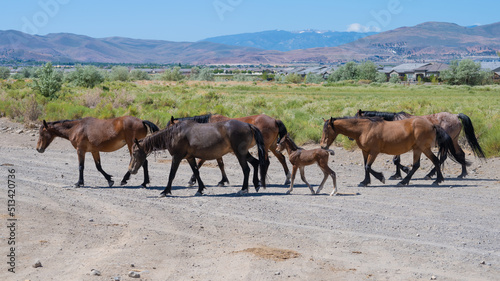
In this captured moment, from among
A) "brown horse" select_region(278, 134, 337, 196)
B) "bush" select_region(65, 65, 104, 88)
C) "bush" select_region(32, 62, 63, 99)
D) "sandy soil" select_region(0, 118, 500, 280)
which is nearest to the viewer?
"sandy soil" select_region(0, 118, 500, 280)

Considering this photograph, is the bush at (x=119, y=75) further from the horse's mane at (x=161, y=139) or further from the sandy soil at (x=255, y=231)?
the horse's mane at (x=161, y=139)

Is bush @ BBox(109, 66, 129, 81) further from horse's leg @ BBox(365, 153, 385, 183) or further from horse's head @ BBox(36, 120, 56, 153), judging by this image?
horse's leg @ BBox(365, 153, 385, 183)

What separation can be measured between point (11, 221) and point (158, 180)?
5.70m

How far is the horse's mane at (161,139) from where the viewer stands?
1319 centimetres

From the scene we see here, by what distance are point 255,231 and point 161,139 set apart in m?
4.34

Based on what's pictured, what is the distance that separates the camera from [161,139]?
13352 millimetres

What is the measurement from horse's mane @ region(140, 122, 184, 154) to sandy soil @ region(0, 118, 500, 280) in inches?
43.9

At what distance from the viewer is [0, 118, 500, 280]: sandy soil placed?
779cm

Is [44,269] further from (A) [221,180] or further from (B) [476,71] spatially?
(B) [476,71]

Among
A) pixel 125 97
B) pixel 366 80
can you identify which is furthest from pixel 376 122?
pixel 366 80

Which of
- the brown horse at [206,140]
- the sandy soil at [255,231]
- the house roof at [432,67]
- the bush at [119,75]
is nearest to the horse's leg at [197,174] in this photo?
the brown horse at [206,140]

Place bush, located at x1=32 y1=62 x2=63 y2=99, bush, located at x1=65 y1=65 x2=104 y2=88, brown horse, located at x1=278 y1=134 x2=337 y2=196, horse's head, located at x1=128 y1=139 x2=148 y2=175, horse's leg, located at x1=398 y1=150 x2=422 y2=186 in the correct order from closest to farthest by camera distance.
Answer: brown horse, located at x1=278 y1=134 x2=337 y2=196 → horse's head, located at x1=128 y1=139 x2=148 y2=175 → horse's leg, located at x1=398 y1=150 x2=422 y2=186 → bush, located at x1=32 y1=62 x2=63 y2=99 → bush, located at x1=65 y1=65 x2=104 y2=88

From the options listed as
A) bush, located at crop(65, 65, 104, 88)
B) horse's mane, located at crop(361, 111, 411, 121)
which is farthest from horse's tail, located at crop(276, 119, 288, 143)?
bush, located at crop(65, 65, 104, 88)

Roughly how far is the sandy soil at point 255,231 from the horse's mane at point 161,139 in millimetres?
1116
